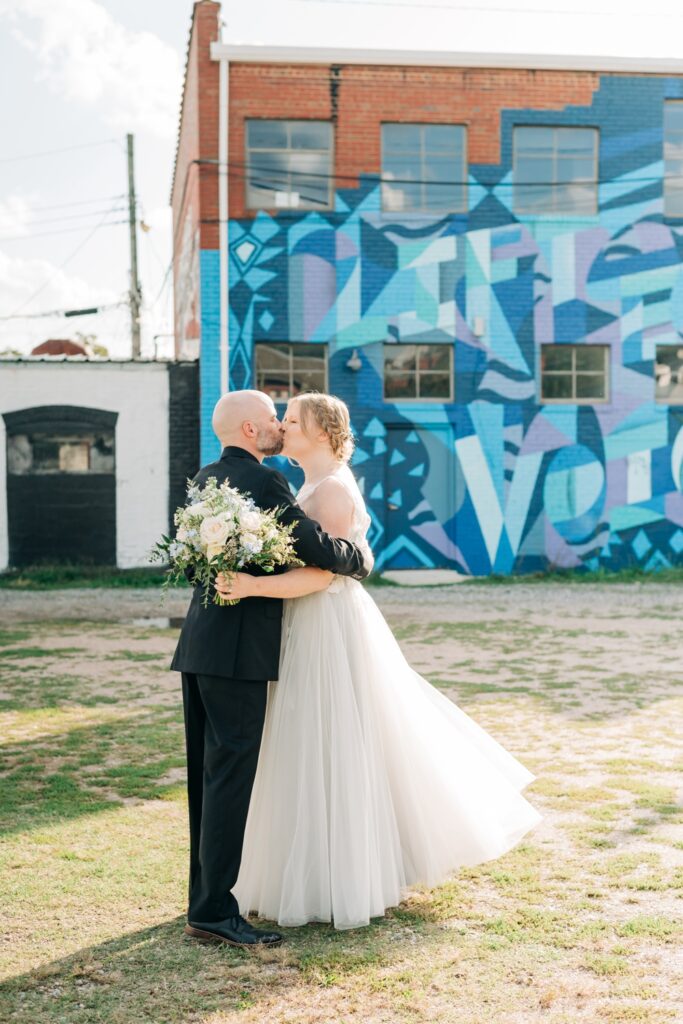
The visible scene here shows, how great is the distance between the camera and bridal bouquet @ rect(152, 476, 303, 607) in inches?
143

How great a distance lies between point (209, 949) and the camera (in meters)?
3.79

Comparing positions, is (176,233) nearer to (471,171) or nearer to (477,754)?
(471,171)

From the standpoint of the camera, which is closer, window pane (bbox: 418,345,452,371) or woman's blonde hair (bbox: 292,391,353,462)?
woman's blonde hair (bbox: 292,391,353,462)

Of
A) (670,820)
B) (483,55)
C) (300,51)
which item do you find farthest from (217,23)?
(670,820)

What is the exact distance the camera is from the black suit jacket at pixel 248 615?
3.83 metres

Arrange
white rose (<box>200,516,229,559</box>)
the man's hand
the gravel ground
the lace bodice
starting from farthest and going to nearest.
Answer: the gravel ground
the lace bodice
the man's hand
white rose (<box>200,516,229,559</box>)

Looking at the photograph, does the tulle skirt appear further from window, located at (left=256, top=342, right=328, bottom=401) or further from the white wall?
the white wall

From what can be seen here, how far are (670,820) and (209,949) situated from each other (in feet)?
8.09

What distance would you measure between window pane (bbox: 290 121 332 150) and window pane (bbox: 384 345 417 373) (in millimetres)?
3591

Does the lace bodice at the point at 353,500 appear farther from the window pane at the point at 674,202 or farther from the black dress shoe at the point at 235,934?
the window pane at the point at 674,202

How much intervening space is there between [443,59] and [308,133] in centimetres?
256

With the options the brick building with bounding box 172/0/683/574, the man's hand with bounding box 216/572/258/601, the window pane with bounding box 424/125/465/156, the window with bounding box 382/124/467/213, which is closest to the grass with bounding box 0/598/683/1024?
the man's hand with bounding box 216/572/258/601

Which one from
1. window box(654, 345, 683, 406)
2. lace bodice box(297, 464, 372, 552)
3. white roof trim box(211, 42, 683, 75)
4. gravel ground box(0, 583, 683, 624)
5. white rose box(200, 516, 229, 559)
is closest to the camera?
white rose box(200, 516, 229, 559)

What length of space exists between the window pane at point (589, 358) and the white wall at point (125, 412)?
7188 mm
